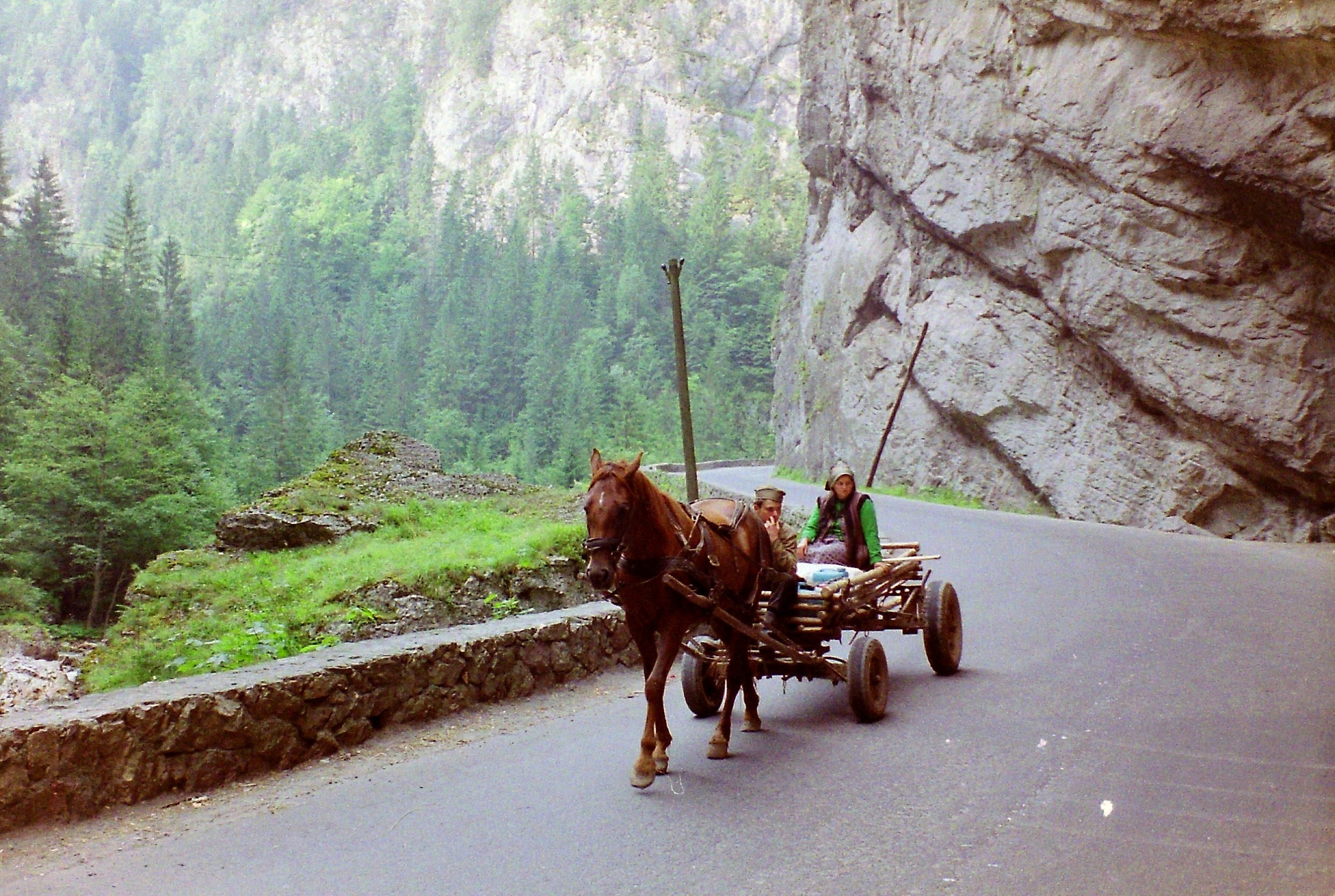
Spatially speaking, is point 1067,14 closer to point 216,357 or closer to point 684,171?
point 216,357

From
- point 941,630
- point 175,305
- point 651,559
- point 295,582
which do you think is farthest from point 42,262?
point 651,559

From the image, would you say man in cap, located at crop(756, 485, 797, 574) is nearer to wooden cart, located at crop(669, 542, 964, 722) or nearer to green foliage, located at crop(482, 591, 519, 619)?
wooden cart, located at crop(669, 542, 964, 722)

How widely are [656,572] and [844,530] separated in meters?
3.01

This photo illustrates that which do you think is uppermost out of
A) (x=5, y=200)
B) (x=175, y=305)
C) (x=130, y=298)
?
(x=5, y=200)

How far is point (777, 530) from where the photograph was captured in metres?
7.86

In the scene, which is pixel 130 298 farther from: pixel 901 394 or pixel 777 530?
pixel 777 530

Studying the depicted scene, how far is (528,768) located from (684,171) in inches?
4301

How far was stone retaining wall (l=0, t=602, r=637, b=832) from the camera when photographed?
556 cm

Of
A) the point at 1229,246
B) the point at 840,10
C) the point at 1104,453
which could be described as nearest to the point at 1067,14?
the point at 1229,246

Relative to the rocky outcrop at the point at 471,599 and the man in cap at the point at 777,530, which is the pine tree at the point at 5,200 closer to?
the rocky outcrop at the point at 471,599

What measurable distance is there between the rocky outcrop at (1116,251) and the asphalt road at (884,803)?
1514 centimetres

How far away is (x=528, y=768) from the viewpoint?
22.2 ft

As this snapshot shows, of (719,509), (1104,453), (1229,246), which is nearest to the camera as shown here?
(719,509)

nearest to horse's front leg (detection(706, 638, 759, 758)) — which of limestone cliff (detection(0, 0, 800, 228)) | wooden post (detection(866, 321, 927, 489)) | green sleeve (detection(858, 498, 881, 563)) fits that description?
green sleeve (detection(858, 498, 881, 563))
